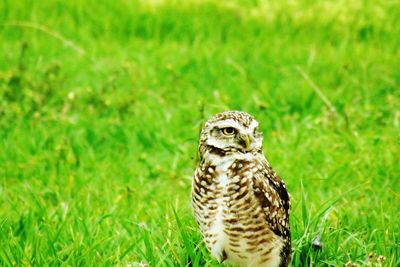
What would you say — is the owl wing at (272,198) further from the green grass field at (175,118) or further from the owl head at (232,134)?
the green grass field at (175,118)

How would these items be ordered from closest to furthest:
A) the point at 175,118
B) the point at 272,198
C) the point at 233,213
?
the point at 233,213
the point at 272,198
the point at 175,118

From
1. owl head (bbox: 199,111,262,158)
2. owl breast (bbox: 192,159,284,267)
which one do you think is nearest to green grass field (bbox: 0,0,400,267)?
owl breast (bbox: 192,159,284,267)

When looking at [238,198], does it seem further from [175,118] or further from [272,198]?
[175,118]

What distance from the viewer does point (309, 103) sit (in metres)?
6.93

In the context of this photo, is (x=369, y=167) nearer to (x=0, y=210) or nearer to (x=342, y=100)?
(x=342, y=100)

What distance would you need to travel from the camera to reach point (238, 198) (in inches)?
144

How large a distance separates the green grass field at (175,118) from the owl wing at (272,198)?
0.28m

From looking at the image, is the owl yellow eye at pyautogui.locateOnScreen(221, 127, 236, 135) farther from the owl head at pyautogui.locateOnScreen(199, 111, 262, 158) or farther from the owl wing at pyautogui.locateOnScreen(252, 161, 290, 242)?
the owl wing at pyautogui.locateOnScreen(252, 161, 290, 242)

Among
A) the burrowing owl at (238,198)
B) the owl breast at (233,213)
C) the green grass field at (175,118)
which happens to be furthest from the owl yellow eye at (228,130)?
the green grass field at (175,118)

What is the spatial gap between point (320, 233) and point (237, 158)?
0.65 m

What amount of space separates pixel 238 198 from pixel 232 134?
0.28 metres

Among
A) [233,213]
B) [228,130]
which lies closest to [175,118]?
[228,130]

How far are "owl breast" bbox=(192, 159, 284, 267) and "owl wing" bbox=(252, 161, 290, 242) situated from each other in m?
0.02

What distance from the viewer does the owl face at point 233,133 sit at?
368 cm
